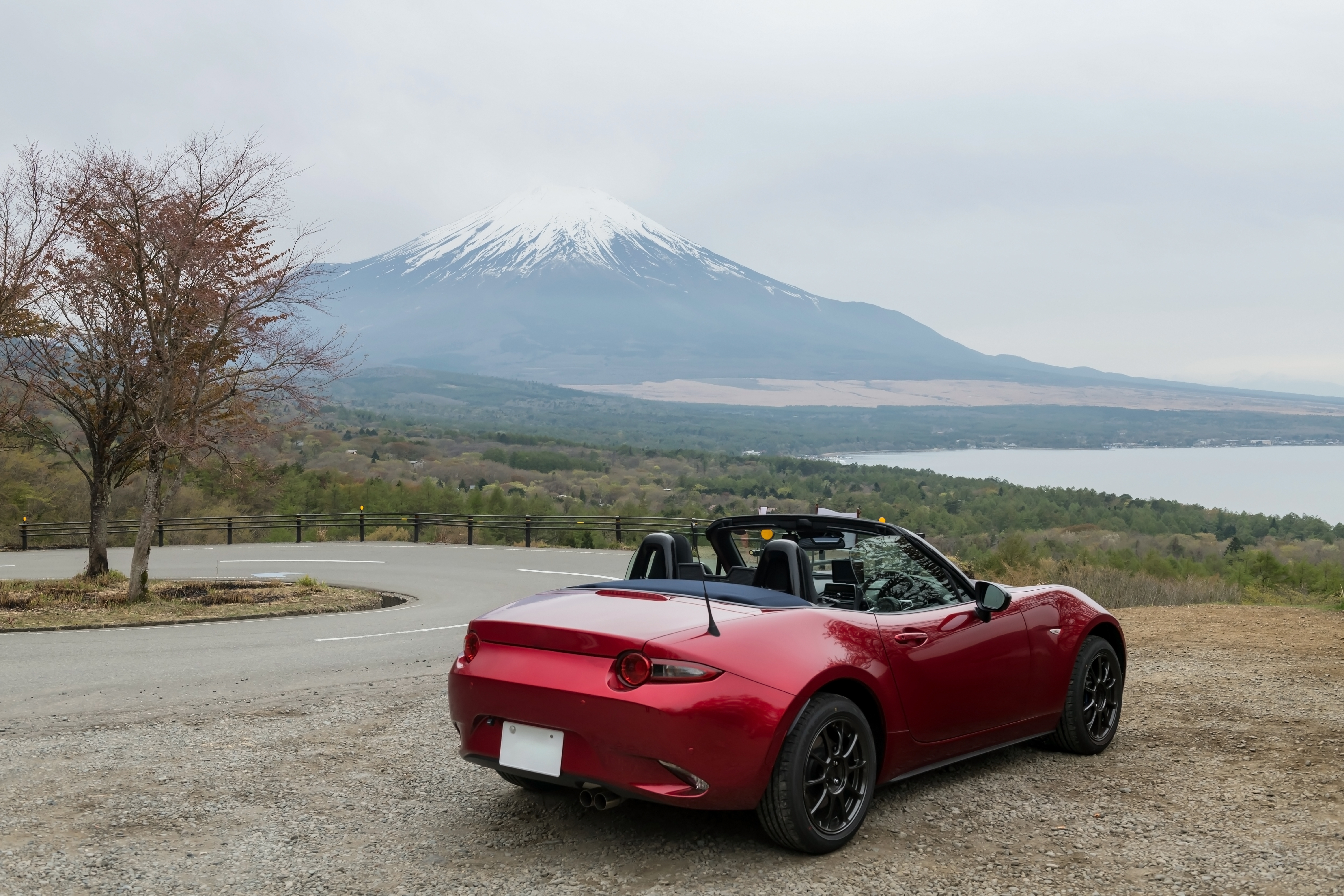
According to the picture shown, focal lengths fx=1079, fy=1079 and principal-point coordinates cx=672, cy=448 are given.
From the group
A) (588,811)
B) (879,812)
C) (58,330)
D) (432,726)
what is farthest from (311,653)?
(58,330)

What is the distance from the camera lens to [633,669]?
4.35 m

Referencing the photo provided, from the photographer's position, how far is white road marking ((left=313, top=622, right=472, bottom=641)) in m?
13.1

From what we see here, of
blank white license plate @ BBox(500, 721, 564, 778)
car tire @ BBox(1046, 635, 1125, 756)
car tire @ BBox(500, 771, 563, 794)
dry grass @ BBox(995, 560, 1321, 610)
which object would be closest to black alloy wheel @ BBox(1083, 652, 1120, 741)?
car tire @ BBox(1046, 635, 1125, 756)

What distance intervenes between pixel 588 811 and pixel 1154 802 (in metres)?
2.77

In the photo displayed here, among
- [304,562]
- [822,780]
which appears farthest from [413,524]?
[822,780]

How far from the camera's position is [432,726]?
7.36m

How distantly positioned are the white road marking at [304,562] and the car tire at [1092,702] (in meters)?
23.6

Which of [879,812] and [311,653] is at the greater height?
[879,812]

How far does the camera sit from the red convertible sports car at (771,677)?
427 cm

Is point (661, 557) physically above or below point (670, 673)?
above

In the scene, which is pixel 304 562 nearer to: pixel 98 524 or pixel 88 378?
pixel 98 524

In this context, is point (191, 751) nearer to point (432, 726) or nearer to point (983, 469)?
point (432, 726)

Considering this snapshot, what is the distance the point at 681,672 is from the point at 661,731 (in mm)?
241

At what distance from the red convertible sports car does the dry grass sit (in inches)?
440
